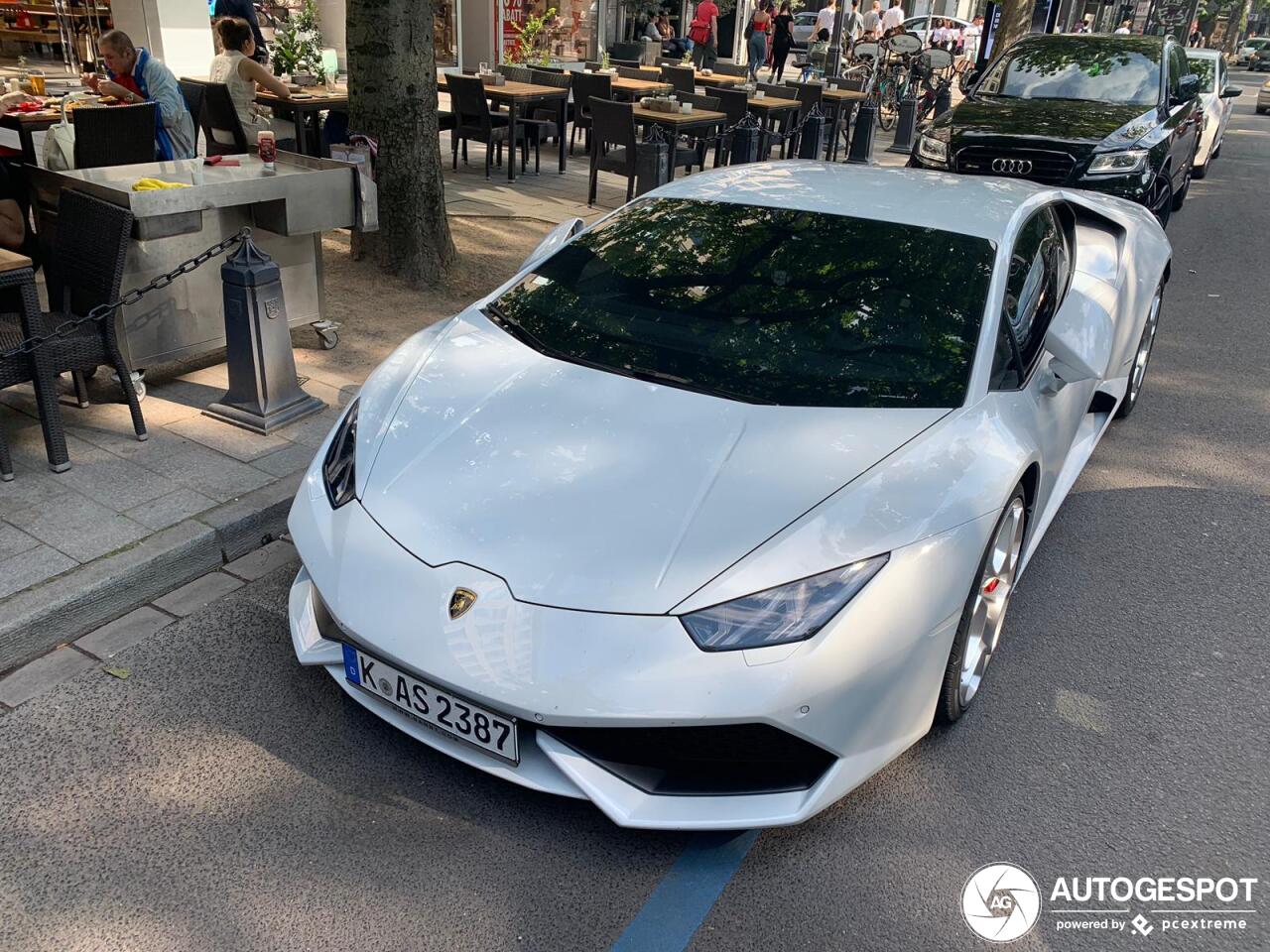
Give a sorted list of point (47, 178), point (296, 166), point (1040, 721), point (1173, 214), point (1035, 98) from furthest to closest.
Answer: point (1173, 214), point (1035, 98), point (296, 166), point (47, 178), point (1040, 721)

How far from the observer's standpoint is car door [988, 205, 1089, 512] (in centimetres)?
321

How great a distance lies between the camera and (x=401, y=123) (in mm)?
6477

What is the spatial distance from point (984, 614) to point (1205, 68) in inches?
564

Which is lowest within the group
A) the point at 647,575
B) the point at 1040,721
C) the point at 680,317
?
the point at 1040,721

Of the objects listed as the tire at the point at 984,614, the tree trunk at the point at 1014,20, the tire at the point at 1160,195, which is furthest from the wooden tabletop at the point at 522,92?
the tree trunk at the point at 1014,20

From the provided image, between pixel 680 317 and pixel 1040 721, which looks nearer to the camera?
pixel 1040 721

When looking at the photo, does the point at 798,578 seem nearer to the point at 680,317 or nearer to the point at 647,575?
the point at 647,575

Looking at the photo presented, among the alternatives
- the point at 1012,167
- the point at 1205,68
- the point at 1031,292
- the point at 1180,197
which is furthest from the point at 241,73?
the point at 1205,68

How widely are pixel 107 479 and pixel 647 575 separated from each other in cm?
271

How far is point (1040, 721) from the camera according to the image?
10.2 ft

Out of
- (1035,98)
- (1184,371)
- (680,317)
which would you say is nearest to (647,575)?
(680,317)

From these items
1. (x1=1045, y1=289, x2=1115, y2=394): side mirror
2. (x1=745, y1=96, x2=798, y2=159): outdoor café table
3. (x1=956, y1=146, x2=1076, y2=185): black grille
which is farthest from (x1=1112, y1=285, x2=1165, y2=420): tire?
(x1=745, y1=96, x2=798, y2=159): outdoor café table

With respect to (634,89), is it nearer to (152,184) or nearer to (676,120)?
(676,120)

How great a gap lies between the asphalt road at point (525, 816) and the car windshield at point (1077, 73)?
7.16 m
